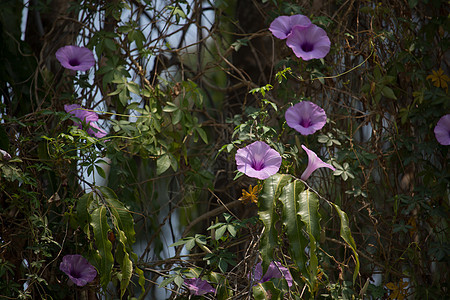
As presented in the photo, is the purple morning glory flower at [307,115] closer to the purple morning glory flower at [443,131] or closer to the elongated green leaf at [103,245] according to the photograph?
the purple morning glory flower at [443,131]

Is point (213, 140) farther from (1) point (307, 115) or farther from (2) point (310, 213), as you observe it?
(2) point (310, 213)

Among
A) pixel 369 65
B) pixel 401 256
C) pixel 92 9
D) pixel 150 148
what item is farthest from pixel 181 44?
pixel 401 256

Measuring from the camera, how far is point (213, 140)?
2.61 metres

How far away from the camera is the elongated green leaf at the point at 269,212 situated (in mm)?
1665

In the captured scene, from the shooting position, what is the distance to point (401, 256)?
220cm

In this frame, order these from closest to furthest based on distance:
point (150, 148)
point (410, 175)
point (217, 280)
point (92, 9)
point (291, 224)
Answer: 1. point (291, 224)
2. point (217, 280)
3. point (150, 148)
4. point (92, 9)
5. point (410, 175)

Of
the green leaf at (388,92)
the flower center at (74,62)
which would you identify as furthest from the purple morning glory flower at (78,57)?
the green leaf at (388,92)

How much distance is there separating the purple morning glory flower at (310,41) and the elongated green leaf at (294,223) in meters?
0.55

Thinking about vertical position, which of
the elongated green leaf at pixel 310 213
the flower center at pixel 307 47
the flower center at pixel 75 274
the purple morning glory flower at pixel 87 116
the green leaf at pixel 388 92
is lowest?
the flower center at pixel 75 274

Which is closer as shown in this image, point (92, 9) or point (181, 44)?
point (92, 9)

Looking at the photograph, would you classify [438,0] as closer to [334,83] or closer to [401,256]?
[334,83]

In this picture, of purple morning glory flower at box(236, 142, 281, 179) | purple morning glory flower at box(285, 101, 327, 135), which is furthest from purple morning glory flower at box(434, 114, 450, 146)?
purple morning glory flower at box(236, 142, 281, 179)

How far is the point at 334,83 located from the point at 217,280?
2.97ft

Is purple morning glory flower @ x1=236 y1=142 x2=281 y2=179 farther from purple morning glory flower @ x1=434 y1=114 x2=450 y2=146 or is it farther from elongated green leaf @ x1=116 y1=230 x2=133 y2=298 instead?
purple morning glory flower @ x1=434 y1=114 x2=450 y2=146
